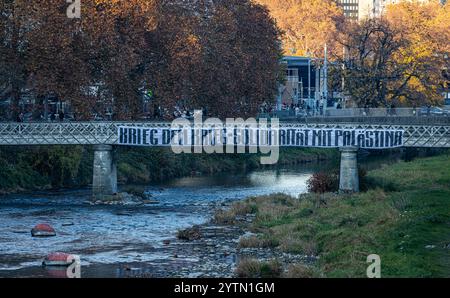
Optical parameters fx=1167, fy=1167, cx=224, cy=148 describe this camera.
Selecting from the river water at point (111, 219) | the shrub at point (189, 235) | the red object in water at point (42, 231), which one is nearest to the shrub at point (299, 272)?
the river water at point (111, 219)

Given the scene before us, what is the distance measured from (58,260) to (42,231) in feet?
32.2

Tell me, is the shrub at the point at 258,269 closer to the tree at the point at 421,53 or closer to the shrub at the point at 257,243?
the shrub at the point at 257,243

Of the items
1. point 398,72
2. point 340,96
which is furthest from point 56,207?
point 340,96

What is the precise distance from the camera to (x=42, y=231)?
196ft

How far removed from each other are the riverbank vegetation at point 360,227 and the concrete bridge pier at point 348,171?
46.5 inches

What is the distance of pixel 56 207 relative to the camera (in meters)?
73.1

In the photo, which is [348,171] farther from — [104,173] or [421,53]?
[421,53]

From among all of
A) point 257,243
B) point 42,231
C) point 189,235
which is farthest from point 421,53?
point 257,243

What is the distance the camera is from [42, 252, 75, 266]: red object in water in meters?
49.8

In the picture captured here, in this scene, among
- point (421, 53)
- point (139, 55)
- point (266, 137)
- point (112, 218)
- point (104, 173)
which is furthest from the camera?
point (421, 53)

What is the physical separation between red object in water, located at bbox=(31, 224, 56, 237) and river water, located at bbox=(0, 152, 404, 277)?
394 millimetres

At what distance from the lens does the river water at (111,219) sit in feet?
176

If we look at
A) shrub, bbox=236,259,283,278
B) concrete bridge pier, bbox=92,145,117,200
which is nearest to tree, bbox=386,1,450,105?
concrete bridge pier, bbox=92,145,117,200

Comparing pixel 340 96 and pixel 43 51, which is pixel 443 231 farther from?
pixel 340 96
